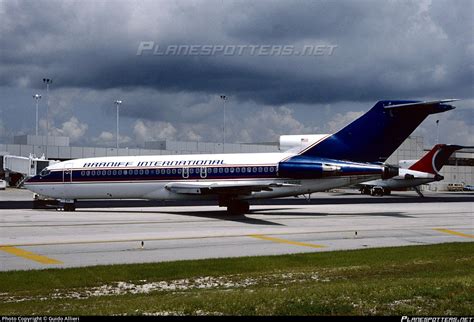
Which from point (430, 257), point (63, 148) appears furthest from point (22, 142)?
point (430, 257)

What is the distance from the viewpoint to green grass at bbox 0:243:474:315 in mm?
8117

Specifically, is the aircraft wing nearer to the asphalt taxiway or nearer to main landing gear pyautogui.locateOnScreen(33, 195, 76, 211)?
the asphalt taxiway

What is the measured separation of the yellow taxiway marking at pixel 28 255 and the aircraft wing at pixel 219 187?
13928mm

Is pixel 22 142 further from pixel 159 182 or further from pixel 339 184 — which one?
pixel 339 184

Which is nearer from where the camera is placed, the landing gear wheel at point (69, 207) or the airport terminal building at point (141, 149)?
the landing gear wheel at point (69, 207)

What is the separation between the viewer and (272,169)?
31.1 metres

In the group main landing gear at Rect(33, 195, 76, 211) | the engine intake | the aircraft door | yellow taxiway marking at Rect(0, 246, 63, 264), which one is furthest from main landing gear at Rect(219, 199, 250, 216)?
yellow taxiway marking at Rect(0, 246, 63, 264)

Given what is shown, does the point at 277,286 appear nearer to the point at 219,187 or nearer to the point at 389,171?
the point at 219,187

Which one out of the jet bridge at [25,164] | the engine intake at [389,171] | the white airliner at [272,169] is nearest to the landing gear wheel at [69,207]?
the white airliner at [272,169]

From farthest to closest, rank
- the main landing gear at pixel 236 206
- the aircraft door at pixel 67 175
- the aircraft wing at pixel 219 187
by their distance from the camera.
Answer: the aircraft door at pixel 67 175, the main landing gear at pixel 236 206, the aircraft wing at pixel 219 187

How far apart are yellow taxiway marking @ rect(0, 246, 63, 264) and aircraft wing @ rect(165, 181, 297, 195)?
45.7 ft

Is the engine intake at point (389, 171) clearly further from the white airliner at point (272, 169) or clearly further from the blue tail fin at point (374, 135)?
the blue tail fin at point (374, 135)

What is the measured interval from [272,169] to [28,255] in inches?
709

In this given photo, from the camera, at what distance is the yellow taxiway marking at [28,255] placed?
14.3 metres
